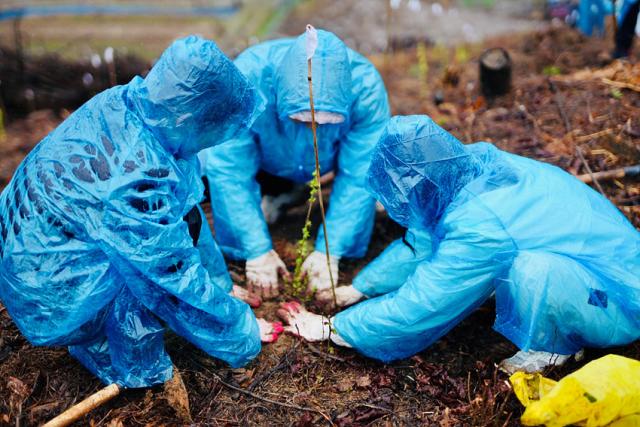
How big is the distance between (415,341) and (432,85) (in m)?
4.20

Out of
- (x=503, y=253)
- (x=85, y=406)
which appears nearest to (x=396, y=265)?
(x=503, y=253)

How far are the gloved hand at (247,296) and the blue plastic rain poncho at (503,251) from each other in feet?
2.54

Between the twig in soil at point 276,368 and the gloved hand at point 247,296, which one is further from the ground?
the gloved hand at point 247,296

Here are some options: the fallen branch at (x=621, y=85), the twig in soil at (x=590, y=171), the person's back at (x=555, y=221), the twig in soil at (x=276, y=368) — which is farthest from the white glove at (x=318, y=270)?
the fallen branch at (x=621, y=85)

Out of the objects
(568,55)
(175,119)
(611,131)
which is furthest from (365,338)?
(568,55)

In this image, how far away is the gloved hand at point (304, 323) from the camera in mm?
2859

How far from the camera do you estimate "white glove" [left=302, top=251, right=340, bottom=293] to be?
3.24m

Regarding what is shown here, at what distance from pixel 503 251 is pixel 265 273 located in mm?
1459

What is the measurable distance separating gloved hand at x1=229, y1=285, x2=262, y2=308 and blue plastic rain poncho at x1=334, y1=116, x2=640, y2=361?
0.77 metres

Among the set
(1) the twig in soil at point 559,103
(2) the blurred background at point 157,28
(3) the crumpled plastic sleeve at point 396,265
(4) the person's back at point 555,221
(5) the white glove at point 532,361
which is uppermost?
(4) the person's back at point 555,221

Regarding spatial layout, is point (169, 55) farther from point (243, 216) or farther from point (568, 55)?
point (568, 55)

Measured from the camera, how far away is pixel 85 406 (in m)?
2.33

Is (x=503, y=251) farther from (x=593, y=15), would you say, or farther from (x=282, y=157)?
(x=593, y=15)

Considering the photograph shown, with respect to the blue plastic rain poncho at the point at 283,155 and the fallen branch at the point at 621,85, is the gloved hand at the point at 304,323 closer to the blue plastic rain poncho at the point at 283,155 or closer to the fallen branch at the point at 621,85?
the blue plastic rain poncho at the point at 283,155
